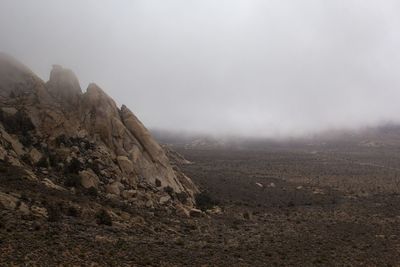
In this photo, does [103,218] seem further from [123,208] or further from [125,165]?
[125,165]

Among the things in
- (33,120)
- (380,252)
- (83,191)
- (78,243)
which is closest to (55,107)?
(33,120)

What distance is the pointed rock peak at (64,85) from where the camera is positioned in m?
49.0

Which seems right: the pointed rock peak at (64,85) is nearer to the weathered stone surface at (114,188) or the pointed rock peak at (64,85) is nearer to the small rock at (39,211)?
the weathered stone surface at (114,188)

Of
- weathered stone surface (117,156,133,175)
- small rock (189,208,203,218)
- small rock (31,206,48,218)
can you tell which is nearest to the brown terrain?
small rock (31,206,48,218)

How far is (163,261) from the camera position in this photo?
26.0 metres

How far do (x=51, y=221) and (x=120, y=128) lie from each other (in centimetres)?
2121

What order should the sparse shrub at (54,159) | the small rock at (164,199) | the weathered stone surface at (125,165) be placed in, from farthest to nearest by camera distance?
the weathered stone surface at (125,165) < the small rock at (164,199) < the sparse shrub at (54,159)

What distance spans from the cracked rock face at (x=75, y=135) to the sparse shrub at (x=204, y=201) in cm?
132

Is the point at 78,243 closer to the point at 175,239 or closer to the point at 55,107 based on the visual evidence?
the point at 175,239

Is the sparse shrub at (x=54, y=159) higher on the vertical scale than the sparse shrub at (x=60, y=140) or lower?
lower

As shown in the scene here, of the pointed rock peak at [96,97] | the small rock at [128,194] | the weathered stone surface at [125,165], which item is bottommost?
the small rock at [128,194]

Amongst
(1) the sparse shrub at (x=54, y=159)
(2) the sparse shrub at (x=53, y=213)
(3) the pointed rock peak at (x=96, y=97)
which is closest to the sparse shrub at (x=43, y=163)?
(1) the sparse shrub at (x=54, y=159)

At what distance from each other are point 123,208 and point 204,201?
1701 cm

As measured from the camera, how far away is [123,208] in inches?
1433
